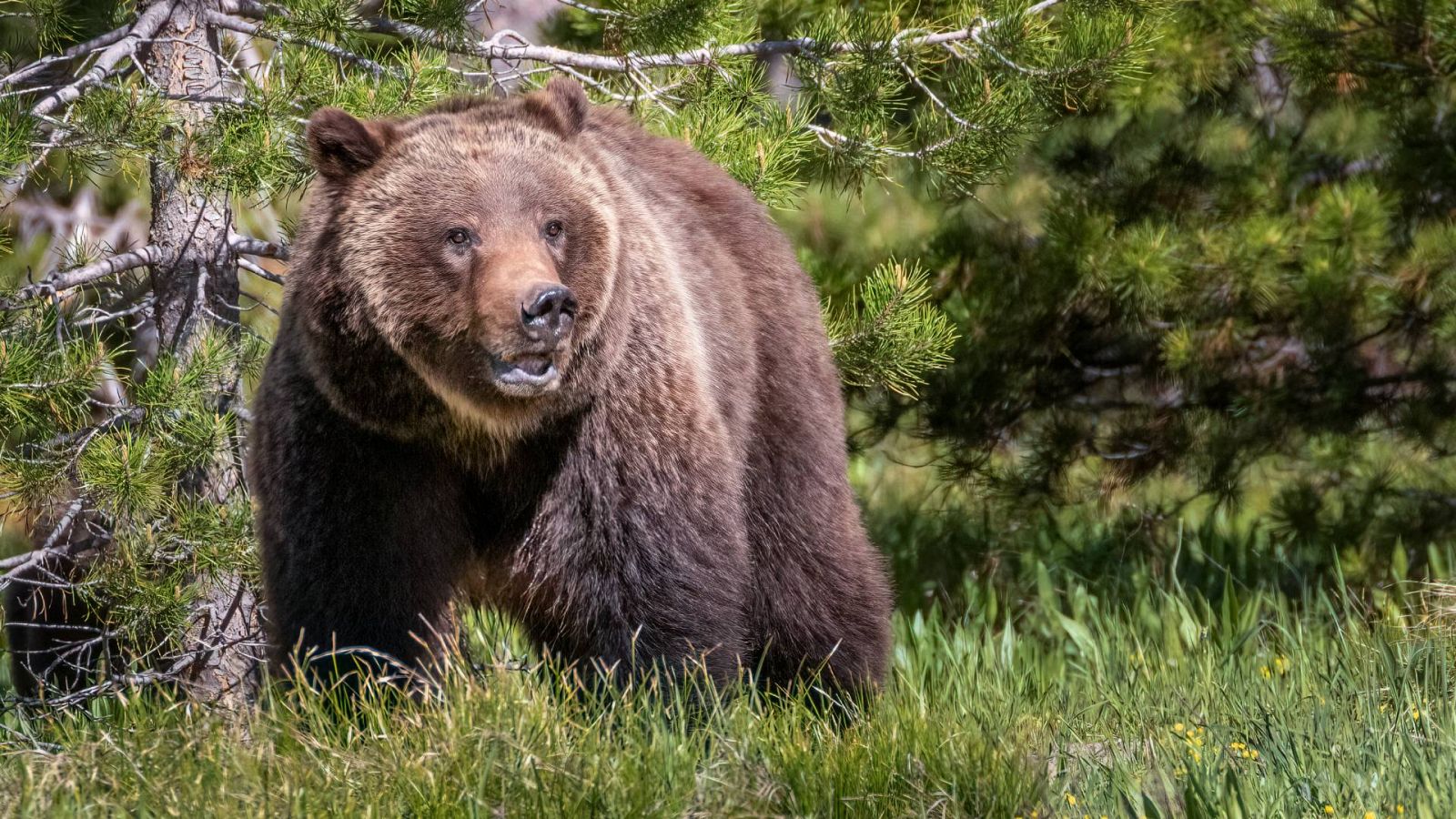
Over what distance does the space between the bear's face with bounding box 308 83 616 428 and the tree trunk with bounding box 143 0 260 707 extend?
3.75 feet

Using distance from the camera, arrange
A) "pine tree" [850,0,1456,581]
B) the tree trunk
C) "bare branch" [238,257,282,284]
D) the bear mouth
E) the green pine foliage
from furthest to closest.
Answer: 1. "pine tree" [850,0,1456,581]
2. the green pine foliage
3. "bare branch" [238,257,282,284]
4. the tree trunk
5. the bear mouth

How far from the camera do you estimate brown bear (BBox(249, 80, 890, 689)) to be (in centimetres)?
380

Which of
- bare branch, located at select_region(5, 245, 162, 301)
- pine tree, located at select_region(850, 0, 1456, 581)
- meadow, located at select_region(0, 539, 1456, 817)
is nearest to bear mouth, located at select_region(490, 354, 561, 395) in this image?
meadow, located at select_region(0, 539, 1456, 817)

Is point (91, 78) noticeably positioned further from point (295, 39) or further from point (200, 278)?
point (200, 278)

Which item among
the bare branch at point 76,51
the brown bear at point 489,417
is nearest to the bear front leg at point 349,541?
the brown bear at point 489,417

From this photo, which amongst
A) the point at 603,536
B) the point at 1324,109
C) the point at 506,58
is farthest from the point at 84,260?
the point at 1324,109

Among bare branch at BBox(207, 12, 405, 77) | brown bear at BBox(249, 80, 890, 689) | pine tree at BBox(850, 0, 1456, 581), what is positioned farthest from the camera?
pine tree at BBox(850, 0, 1456, 581)

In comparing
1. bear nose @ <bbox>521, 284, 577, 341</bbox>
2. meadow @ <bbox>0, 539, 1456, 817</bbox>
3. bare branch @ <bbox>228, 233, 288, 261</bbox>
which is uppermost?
bear nose @ <bbox>521, 284, 577, 341</bbox>

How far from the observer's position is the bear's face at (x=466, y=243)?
3.66 m

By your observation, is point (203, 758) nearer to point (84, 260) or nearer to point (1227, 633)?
point (84, 260)

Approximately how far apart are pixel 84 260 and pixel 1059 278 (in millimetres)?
3690

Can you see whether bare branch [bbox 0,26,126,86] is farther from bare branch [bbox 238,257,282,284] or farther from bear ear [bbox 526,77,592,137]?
bear ear [bbox 526,77,592,137]

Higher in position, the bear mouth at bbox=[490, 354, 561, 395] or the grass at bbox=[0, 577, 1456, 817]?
the bear mouth at bbox=[490, 354, 561, 395]

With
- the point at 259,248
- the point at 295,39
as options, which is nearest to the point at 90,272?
the point at 259,248
